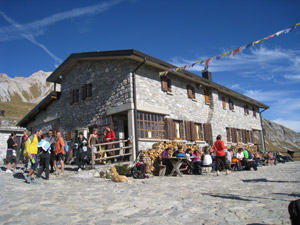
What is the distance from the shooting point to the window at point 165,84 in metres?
12.8

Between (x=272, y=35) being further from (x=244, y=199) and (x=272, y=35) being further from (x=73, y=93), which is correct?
(x=73, y=93)

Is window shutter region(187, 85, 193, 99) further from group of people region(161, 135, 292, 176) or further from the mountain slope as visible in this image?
the mountain slope

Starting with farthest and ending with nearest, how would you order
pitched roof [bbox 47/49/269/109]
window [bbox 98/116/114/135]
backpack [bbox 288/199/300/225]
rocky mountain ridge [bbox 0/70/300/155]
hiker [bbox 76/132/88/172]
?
rocky mountain ridge [bbox 0/70/300/155]
window [bbox 98/116/114/135]
pitched roof [bbox 47/49/269/109]
hiker [bbox 76/132/88/172]
backpack [bbox 288/199/300/225]

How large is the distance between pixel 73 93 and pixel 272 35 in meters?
11.6

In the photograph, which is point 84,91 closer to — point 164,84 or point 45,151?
point 164,84

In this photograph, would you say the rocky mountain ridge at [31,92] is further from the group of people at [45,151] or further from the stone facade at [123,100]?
the group of people at [45,151]

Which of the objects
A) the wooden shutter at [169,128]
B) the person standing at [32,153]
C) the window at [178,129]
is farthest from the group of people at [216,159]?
the person standing at [32,153]

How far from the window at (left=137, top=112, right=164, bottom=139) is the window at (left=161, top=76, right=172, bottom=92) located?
155 centimetres

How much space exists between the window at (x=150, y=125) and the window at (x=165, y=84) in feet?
5.07

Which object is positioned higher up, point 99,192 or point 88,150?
point 88,150

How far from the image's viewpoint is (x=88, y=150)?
33.7ft

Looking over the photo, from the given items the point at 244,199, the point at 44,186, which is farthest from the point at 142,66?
the point at 244,199

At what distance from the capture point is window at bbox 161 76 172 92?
12792 millimetres

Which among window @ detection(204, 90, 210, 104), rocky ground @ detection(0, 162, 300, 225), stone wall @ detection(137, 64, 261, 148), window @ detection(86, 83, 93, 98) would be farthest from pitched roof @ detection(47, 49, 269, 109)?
rocky ground @ detection(0, 162, 300, 225)
